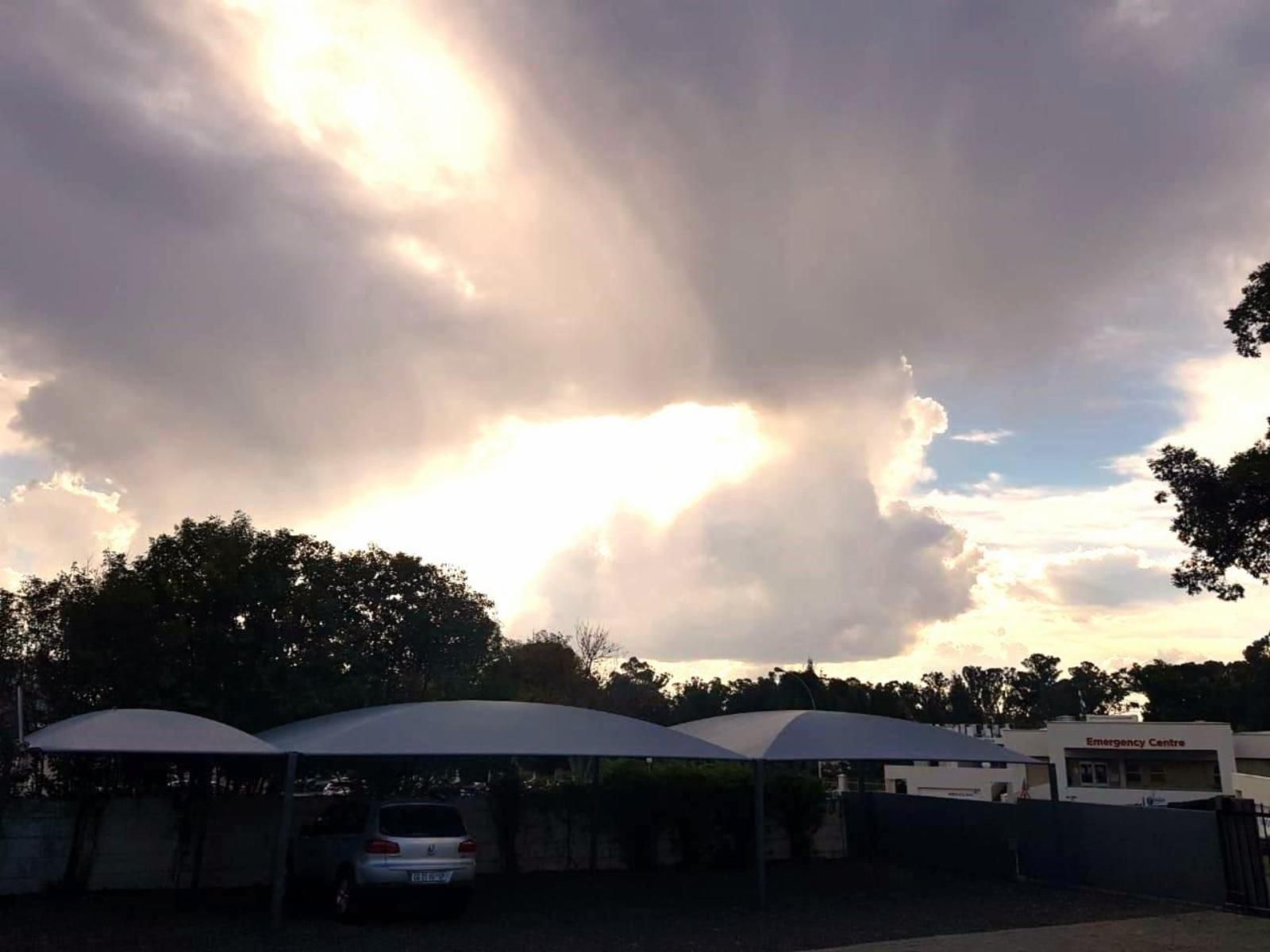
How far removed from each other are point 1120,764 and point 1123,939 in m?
56.0

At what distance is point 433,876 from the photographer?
13711mm

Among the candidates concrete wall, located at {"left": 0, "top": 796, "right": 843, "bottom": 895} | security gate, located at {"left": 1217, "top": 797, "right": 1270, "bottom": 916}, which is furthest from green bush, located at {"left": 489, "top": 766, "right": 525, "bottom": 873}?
security gate, located at {"left": 1217, "top": 797, "right": 1270, "bottom": 916}

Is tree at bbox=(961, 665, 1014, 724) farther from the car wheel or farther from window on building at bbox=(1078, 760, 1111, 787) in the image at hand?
the car wheel

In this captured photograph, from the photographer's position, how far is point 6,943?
38.8 ft

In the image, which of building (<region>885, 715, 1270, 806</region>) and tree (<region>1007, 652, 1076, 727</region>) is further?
tree (<region>1007, 652, 1076, 727</region>)

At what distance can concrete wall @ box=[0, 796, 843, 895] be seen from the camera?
15445mm

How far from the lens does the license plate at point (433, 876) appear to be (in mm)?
13609

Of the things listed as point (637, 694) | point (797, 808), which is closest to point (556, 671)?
point (637, 694)

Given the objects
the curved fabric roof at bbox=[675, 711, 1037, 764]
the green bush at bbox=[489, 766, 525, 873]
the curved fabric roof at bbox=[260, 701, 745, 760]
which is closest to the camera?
the curved fabric roof at bbox=[260, 701, 745, 760]

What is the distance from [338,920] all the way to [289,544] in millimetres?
8343

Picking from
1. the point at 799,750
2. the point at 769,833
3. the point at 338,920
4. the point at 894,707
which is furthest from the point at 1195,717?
the point at 338,920

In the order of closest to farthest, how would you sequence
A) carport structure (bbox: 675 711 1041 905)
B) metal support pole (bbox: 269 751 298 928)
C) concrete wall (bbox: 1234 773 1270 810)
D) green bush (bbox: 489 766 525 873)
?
metal support pole (bbox: 269 751 298 928)
carport structure (bbox: 675 711 1041 905)
green bush (bbox: 489 766 525 873)
concrete wall (bbox: 1234 773 1270 810)

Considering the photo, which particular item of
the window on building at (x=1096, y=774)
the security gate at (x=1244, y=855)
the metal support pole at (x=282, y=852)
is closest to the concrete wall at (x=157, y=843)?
the metal support pole at (x=282, y=852)

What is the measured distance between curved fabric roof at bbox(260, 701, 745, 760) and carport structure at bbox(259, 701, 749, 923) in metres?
0.01
